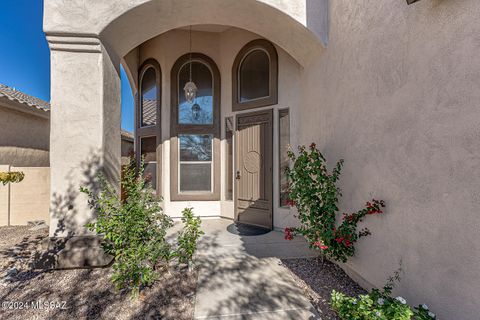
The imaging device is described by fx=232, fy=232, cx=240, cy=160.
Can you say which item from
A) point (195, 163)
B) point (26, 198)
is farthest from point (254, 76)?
point (26, 198)

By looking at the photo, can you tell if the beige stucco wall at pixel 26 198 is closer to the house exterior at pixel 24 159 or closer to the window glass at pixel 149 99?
the house exterior at pixel 24 159

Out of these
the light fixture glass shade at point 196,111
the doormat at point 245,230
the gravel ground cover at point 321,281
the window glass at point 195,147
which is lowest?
the gravel ground cover at point 321,281

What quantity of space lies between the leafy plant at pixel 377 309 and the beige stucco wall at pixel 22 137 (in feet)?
25.2

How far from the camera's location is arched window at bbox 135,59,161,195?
19.0ft

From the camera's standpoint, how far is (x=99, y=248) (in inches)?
120

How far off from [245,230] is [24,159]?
20.6 feet

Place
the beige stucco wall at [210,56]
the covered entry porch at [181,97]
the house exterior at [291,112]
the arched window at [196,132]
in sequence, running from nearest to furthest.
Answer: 1. the house exterior at [291,112]
2. the covered entry porch at [181,97]
3. the beige stucco wall at [210,56]
4. the arched window at [196,132]

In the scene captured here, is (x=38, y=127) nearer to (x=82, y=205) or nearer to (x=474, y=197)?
(x=82, y=205)

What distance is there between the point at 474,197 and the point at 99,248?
12.7 feet

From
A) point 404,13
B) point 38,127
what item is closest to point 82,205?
point 404,13

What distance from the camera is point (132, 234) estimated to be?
2633 millimetres

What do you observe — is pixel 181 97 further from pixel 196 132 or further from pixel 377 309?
pixel 377 309

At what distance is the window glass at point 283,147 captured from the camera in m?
4.82

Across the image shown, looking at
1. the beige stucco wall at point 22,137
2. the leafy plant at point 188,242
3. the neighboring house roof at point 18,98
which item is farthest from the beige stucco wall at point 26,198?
the leafy plant at point 188,242
